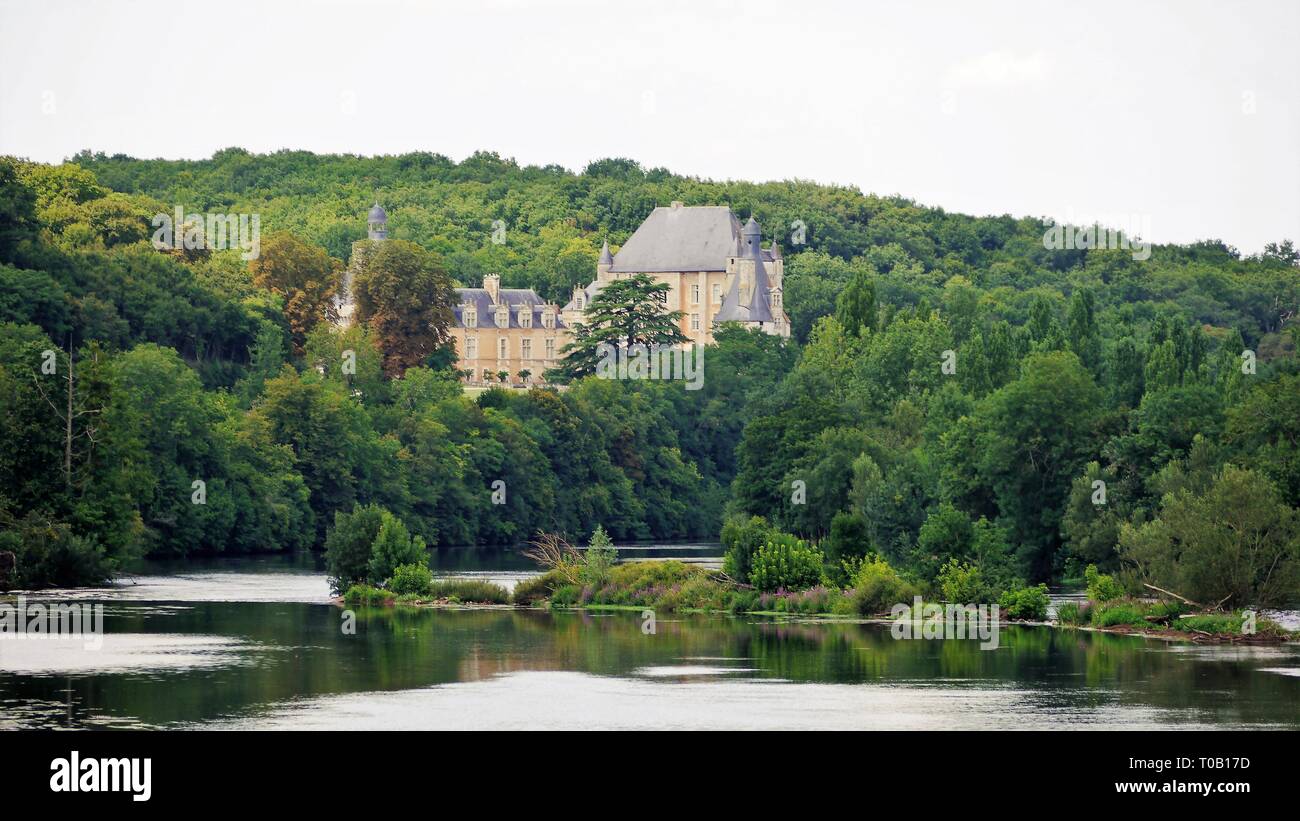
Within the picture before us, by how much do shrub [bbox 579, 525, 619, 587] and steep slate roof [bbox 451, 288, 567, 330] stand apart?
94158 millimetres

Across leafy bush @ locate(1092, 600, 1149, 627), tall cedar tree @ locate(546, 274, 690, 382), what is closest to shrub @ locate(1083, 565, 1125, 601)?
leafy bush @ locate(1092, 600, 1149, 627)

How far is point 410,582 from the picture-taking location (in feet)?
202

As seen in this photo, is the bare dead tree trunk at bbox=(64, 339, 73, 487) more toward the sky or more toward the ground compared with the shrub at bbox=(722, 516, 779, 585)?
more toward the sky

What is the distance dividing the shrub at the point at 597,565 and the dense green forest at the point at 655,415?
12.4 feet

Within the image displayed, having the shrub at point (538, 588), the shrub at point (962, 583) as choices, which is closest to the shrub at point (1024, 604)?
the shrub at point (962, 583)

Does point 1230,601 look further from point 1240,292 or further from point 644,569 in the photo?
point 1240,292

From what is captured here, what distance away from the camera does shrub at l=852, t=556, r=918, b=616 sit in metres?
55.2

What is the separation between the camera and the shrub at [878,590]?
55.2 metres

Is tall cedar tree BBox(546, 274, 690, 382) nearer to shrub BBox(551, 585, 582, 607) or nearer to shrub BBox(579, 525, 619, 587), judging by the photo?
shrub BBox(579, 525, 619, 587)

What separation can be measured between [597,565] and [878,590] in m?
9.09

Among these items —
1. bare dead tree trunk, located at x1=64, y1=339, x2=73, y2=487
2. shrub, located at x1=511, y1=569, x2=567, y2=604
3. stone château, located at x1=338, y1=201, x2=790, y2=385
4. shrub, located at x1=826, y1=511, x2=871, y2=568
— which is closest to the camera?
shrub, located at x1=826, y1=511, x2=871, y2=568

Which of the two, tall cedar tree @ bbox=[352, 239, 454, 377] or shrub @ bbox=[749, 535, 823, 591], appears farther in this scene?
tall cedar tree @ bbox=[352, 239, 454, 377]

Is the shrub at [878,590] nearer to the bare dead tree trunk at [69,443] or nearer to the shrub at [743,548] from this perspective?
the shrub at [743,548]
